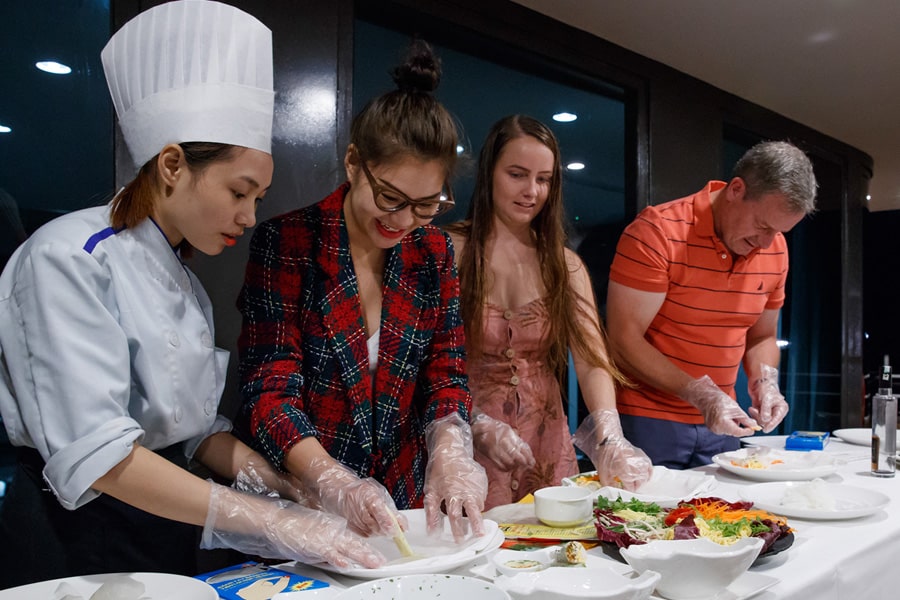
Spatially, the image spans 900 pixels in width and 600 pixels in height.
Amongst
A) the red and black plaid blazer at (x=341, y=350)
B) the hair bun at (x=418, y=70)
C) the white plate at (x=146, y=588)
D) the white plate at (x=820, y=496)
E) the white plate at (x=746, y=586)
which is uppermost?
the hair bun at (x=418, y=70)

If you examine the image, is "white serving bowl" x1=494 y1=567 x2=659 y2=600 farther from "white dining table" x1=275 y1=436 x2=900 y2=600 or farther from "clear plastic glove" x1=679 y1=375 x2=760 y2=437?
"clear plastic glove" x1=679 y1=375 x2=760 y2=437

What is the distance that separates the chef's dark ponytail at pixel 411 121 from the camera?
1.55m

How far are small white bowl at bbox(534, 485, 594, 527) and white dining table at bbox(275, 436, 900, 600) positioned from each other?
103 mm

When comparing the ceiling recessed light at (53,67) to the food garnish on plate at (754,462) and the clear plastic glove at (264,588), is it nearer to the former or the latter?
the clear plastic glove at (264,588)

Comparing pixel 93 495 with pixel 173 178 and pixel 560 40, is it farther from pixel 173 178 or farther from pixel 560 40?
pixel 560 40

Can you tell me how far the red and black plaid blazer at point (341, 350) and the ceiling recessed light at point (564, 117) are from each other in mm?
2685

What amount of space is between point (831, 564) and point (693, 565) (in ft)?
1.30

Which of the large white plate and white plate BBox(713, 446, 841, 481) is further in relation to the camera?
white plate BBox(713, 446, 841, 481)

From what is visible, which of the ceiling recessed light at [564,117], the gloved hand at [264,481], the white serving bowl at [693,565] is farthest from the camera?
the ceiling recessed light at [564,117]

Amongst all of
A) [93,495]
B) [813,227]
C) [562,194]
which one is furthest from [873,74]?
[93,495]

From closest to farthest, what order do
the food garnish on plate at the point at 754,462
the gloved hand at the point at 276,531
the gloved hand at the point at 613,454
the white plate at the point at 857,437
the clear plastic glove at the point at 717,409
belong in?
the gloved hand at the point at 276,531, the gloved hand at the point at 613,454, the food garnish on plate at the point at 754,462, the clear plastic glove at the point at 717,409, the white plate at the point at 857,437

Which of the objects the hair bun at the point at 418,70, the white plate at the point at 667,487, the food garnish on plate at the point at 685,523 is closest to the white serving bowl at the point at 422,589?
the food garnish on plate at the point at 685,523

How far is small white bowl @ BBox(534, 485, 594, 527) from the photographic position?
1.42 m

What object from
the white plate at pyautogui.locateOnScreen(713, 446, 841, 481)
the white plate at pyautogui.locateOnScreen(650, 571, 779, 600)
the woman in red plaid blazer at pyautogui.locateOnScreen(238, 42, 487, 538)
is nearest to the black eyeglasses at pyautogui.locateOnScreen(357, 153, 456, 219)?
the woman in red plaid blazer at pyautogui.locateOnScreen(238, 42, 487, 538)
